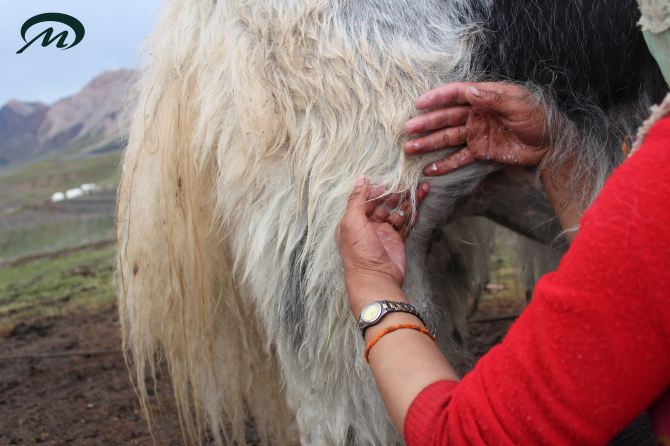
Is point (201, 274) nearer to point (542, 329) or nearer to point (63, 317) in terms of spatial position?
point (542, 329)

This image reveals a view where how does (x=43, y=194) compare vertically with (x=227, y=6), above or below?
below

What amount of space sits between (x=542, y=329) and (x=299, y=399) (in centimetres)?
79

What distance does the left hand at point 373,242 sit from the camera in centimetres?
115

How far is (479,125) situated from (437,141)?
0.09 metres

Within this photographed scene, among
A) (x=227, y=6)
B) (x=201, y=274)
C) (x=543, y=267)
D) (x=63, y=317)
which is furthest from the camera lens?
(x=63, y=317)

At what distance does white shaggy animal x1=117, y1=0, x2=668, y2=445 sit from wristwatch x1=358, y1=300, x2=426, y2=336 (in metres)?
0.20

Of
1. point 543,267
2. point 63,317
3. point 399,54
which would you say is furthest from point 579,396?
point 63,317

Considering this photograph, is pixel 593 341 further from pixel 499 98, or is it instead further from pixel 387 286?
pixel 499 98

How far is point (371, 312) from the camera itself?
42.5 inches

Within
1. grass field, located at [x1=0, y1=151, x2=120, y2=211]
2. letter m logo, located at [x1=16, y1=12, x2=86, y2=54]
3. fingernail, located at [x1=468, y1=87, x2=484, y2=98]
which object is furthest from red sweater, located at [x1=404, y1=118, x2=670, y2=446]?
grass field, located at [x1=0, y1=151, x2=120, y2=211]

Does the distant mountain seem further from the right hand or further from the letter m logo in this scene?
the right hand

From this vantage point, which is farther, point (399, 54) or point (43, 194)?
point (43, 194)

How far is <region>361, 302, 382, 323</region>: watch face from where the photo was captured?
107cm

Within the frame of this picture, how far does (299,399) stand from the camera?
1464 millimetres
